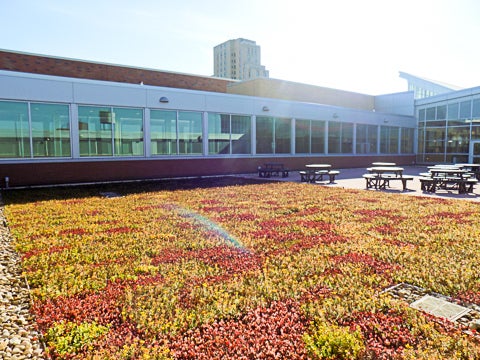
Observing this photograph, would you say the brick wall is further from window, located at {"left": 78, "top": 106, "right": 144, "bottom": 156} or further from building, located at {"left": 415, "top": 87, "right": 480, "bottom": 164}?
building, located at {"left": 415, "top": 87, "right": 480, "bottom": 164}

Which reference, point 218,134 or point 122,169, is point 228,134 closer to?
point 218,134

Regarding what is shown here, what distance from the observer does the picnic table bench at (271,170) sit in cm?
2098

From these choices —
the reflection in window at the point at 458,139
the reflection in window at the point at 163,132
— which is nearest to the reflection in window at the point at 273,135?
the reflection in window at the point at 163,132

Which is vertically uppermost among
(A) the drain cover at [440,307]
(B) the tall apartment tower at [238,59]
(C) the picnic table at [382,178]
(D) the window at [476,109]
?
(B) the tall apartment tower at [238,59]

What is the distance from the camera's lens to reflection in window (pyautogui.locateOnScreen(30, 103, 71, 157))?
1528 centimetres

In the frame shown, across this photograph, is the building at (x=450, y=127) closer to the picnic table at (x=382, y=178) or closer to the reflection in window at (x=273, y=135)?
the reflection in window at (x=273, y=135)

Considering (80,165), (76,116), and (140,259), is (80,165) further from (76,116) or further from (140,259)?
(140,259)

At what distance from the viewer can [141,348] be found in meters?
3.14

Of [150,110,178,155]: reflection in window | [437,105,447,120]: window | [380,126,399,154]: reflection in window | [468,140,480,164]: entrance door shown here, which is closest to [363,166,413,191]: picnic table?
[150,110,178,155]: reflection in window

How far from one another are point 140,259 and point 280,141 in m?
19.8

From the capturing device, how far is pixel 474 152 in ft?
95.0

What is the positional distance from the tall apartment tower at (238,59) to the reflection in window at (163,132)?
326ft

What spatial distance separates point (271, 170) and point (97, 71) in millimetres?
14921

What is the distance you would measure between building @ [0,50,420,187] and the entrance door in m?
5.80
